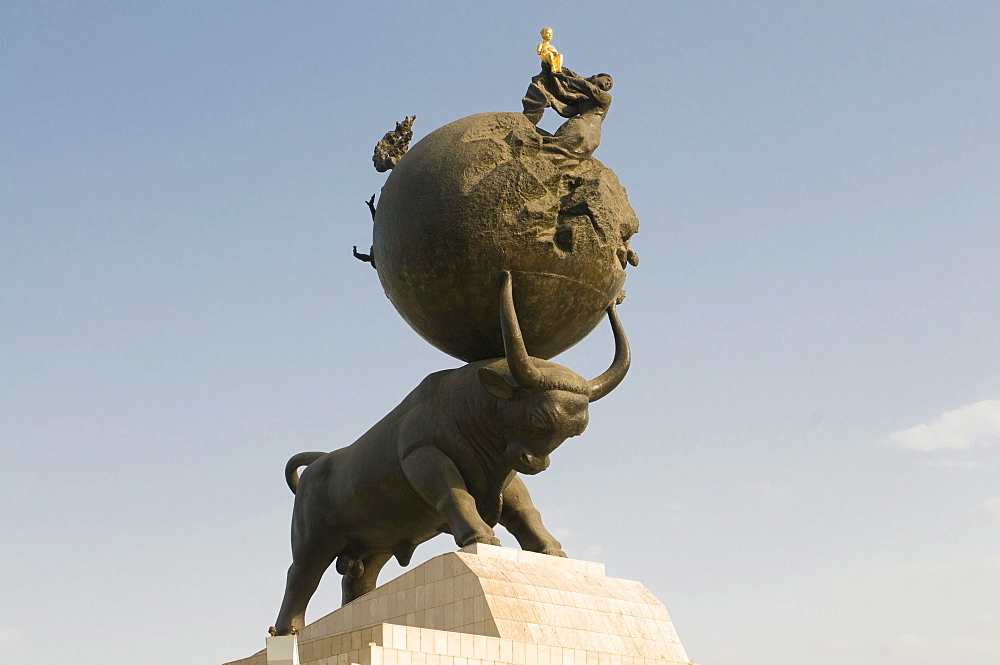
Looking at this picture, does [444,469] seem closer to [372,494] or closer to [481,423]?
[481,423]

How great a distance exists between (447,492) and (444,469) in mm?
291

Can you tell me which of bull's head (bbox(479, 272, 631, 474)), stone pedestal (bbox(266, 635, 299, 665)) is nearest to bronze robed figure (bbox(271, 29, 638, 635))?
bull's head (bbox(479, 272, 631, 474))

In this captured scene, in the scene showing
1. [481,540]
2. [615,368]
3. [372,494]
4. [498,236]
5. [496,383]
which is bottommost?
[481,540]

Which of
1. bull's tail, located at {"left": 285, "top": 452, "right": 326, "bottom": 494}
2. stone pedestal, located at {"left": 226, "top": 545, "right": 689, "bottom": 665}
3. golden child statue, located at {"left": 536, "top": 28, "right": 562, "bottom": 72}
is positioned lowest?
stone pedestal, located at {"left": 226, "top": 545, "right": 689, "bottom": 665}

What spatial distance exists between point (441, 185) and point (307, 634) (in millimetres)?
5186

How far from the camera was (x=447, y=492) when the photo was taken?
50.2ft

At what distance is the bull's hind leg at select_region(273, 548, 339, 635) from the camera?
17047mm

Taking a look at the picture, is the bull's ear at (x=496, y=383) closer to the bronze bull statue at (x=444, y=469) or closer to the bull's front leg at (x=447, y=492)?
the bronze bull statue at (x=444, y=469)

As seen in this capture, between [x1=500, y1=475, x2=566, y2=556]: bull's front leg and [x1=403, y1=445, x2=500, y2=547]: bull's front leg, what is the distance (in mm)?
637

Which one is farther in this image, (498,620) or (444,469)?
(444,469)

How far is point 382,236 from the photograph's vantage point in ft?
54.9

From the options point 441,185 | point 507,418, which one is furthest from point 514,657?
point 441,185

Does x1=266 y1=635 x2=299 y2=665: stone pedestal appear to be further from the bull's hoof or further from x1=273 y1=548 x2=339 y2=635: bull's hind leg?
x1=273 y1=548 x2=339 y2=635: bull's hind leg

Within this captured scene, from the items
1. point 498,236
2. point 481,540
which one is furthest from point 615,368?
point 481,540
